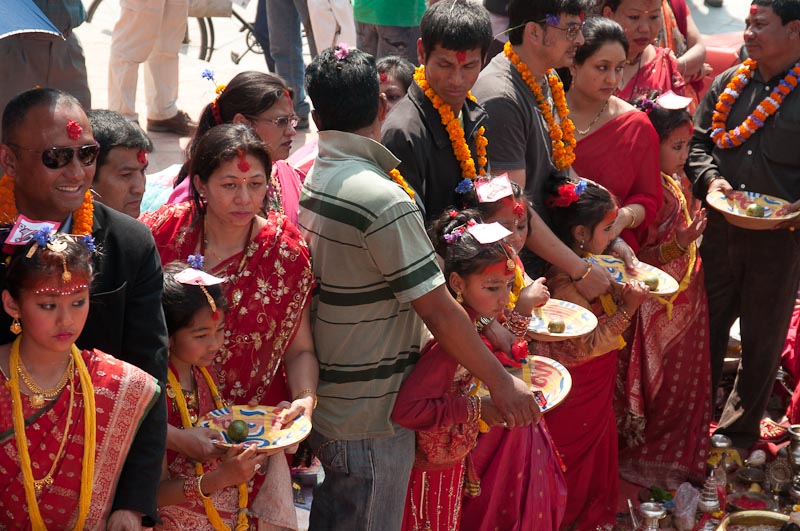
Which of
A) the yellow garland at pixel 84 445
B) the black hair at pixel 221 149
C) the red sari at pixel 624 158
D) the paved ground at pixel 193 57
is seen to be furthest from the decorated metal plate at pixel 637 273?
the paved ground at pixel 193 57

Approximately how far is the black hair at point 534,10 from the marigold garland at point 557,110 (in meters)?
0.07

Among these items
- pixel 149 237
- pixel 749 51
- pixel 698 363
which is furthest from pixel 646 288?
pixel 149 237

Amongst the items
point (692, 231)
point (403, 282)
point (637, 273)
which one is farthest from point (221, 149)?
point (692, 231)

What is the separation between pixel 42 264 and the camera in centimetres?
262

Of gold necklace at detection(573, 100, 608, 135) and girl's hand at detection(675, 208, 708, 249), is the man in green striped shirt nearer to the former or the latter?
gold necklace at detection(573, 100, 608, 135)

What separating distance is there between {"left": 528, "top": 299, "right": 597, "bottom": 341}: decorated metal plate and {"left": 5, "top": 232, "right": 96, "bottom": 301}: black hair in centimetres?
187

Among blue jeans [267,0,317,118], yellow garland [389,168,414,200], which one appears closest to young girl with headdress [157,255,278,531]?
yellow garland [389,168,414,200]

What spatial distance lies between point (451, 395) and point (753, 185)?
2.51 m

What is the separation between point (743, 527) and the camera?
184 inches

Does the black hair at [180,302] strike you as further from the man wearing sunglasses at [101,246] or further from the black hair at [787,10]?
the black hair at [787,10]

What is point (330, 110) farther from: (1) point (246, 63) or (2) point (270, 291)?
(1) point (246, 63)

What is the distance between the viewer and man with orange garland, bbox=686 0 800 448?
5.18 meters

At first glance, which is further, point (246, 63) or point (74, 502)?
point (246, 63)

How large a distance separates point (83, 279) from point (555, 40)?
2.43 m
